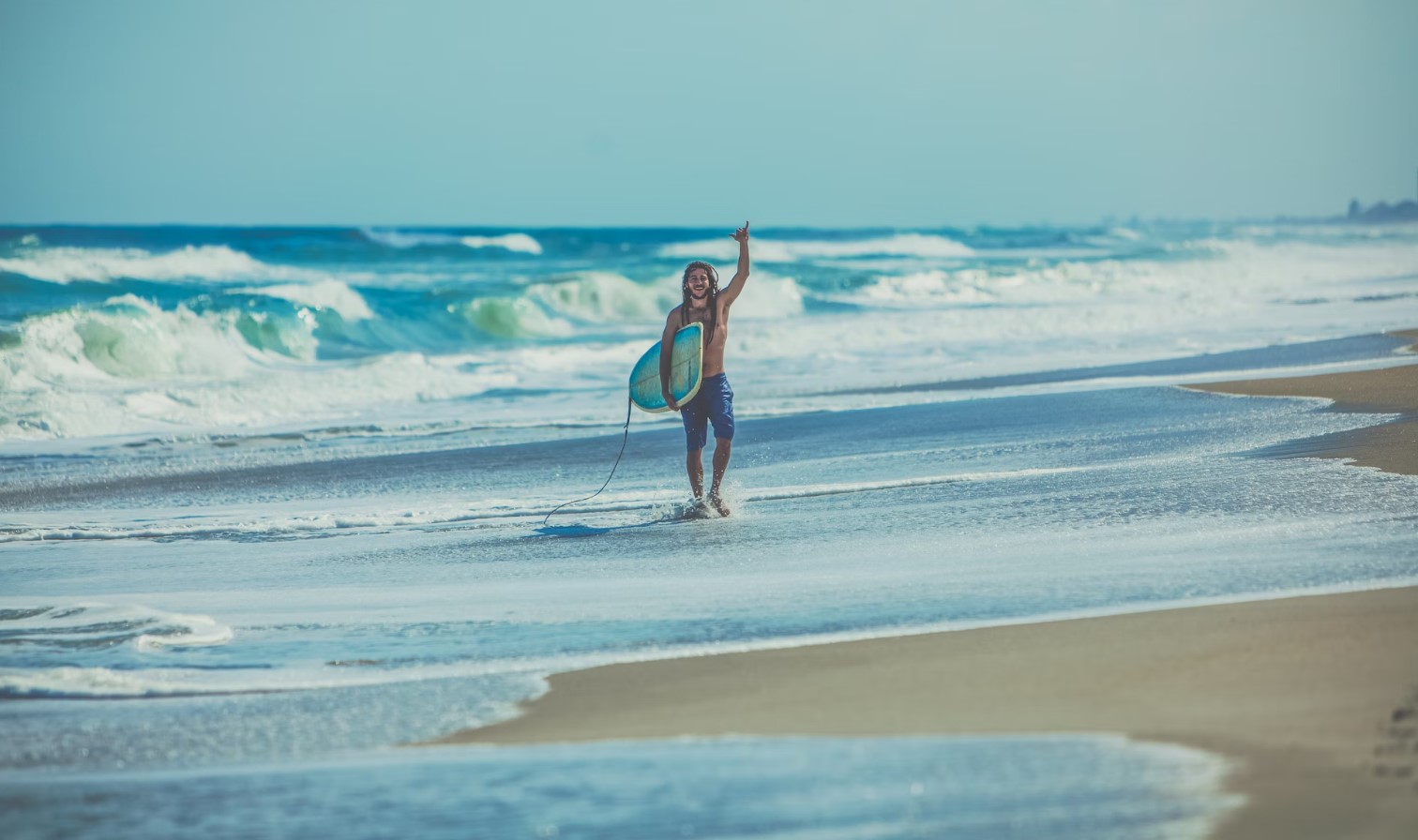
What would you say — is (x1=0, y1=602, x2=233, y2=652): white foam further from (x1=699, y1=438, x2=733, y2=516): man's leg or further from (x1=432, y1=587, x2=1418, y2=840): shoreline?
(x1=699, y1=438, x2=733, y2=516): man's leg

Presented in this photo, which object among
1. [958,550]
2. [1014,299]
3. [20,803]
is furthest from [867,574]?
[1014,299]

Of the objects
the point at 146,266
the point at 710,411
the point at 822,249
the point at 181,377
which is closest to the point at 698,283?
the point at 710,411

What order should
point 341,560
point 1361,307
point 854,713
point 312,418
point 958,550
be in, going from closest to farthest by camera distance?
point 854,713, point 958,550, point 341,560, point 312,418, point 1361,307

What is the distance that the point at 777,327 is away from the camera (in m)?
24.7

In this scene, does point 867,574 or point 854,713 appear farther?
point 867,574

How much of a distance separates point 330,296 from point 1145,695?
25275 mm

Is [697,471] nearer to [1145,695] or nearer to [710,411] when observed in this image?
[710,411]

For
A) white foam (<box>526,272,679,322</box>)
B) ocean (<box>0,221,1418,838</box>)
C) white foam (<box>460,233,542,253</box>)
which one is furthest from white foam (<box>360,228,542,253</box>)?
ocean (<box>0,221,1418,838</box>)

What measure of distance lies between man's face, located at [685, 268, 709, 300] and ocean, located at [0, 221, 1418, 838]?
1262mm

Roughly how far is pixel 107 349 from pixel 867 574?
15.3 m

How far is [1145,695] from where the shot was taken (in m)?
4.19

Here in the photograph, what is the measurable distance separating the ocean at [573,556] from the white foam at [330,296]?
690 centimetres

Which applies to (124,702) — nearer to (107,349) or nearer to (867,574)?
(867,574)

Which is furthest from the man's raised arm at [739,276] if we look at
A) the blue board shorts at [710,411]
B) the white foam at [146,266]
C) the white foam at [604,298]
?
the white foam at [146,266]
